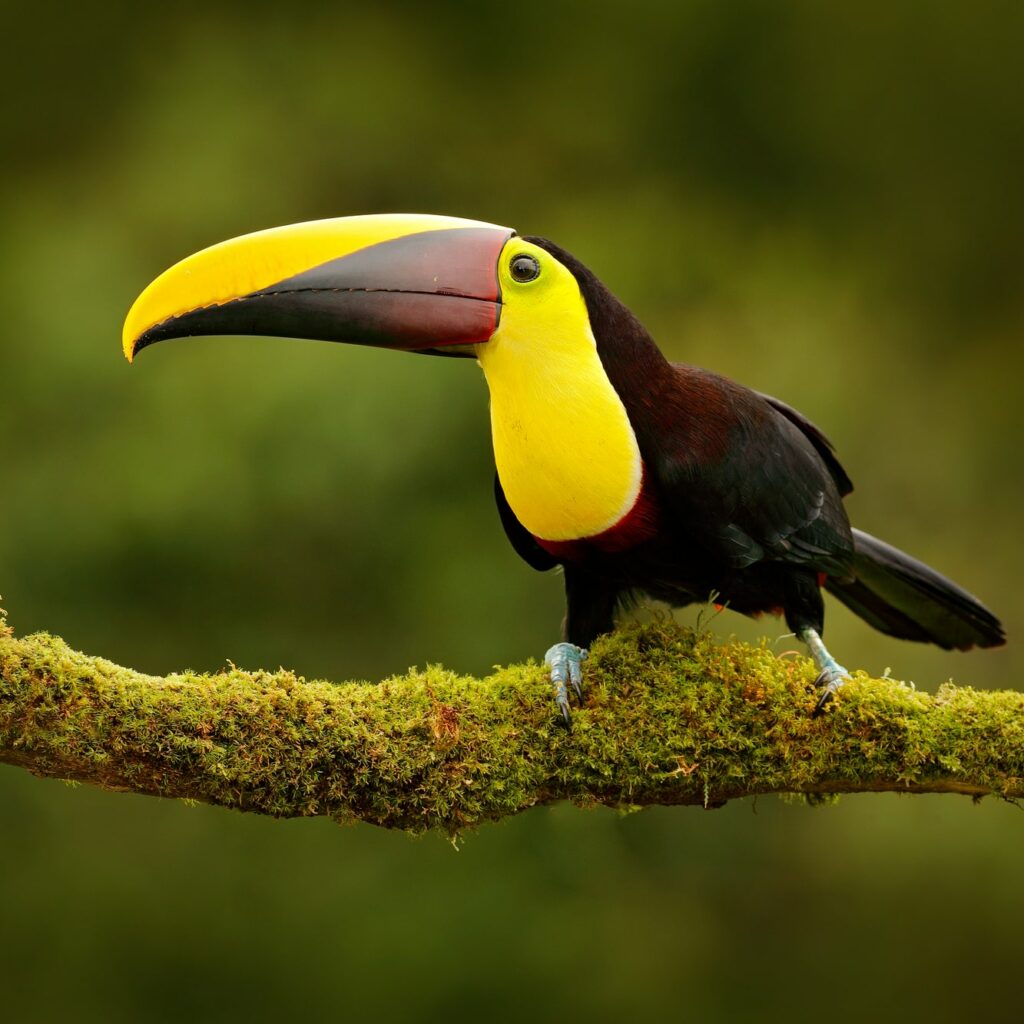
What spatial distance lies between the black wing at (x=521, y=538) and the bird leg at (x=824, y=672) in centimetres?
49

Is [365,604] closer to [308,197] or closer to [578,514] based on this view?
[308,197]

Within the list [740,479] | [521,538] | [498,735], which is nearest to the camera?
[498,735]

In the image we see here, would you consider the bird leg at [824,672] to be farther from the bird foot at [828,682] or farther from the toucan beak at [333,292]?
the toucan beak at [333,292]

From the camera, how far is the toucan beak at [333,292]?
2.34 m

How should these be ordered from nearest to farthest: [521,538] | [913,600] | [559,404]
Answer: [559,404] → [521,538] → [913,600]

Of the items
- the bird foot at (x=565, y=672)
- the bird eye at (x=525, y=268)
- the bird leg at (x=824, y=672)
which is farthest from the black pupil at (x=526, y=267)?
the bird leg at (x=824, y=672)

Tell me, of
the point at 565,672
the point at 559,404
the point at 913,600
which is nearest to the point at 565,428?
the point at 559,404

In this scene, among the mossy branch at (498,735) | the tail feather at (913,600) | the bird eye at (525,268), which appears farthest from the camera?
the tail feather at (913,600)

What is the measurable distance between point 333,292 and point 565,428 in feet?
1.45

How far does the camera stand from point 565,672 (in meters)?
2.32

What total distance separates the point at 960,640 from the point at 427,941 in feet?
7.40

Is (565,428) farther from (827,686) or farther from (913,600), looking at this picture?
(913,600)

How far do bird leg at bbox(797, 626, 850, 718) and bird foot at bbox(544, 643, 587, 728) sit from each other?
0.39 meters

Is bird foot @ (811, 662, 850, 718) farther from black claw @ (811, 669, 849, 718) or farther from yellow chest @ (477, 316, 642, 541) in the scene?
yellow chest @ (477, 316, 642, 541)
